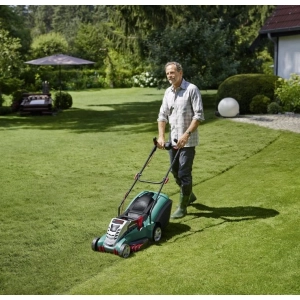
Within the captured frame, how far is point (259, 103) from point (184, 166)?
9.98 meters

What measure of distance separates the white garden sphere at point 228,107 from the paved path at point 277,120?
22 cm

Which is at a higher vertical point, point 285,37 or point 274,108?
point 285,37

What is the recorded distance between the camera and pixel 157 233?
5.44 meters

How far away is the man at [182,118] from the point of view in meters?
5.70

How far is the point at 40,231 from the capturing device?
5.89m

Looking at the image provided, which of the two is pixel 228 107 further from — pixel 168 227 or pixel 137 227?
pixel 137 227

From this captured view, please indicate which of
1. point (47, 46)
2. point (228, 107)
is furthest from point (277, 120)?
point (47, 46)

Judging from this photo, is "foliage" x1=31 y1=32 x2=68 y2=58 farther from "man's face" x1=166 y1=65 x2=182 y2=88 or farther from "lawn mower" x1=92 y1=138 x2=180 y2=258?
"lawn mower" x1=92 y1=138 x2=180 y2=258

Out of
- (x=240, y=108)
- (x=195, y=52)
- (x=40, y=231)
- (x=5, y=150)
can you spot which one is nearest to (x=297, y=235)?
(x=40, y=231)

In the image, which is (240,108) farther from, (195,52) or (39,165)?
(39,165)

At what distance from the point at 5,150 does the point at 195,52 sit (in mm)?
10602

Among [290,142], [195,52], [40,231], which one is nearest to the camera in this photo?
[40,231]

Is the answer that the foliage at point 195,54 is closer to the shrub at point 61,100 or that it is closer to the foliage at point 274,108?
the shrub at point 61,100

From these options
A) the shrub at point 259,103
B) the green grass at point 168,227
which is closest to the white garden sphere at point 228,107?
the shrub at point 259,103
